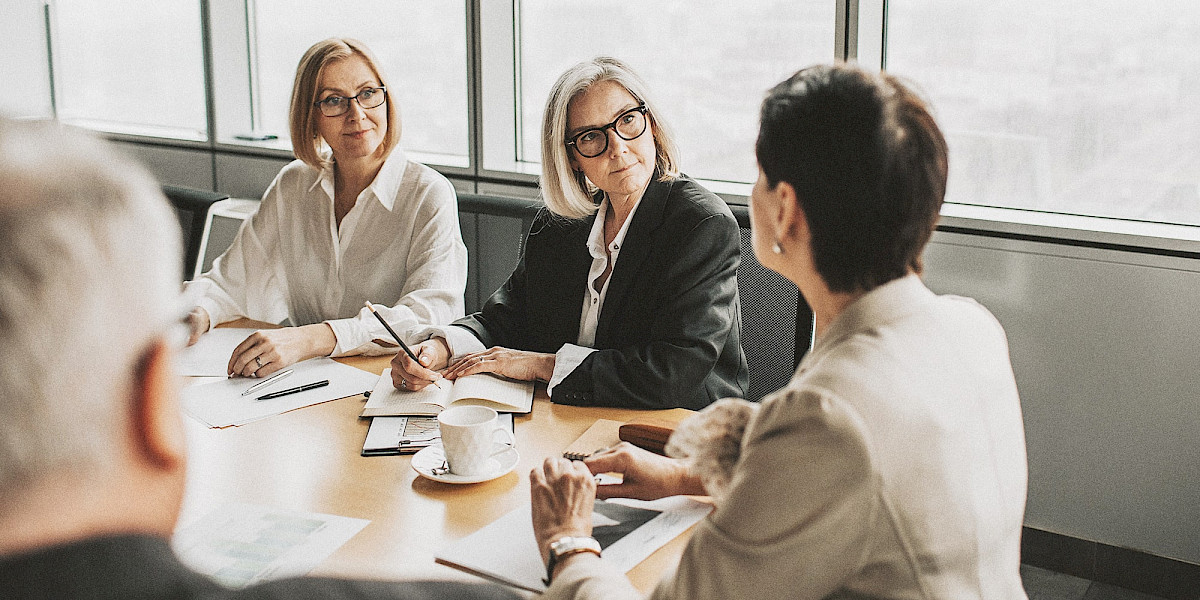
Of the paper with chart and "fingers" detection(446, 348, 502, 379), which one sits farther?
"fingers" detection(446, 348, 502, 379)

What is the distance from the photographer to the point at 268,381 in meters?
1.90

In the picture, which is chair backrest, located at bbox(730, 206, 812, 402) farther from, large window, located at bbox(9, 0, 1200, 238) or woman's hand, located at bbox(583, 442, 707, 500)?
woman's hand, located at bbox(583, 442, 707, 500)

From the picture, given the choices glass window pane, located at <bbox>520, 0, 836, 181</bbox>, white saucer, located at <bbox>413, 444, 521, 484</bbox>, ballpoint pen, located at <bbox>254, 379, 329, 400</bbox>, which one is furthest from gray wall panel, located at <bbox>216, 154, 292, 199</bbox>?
white saucer, located at <bbox>413, 444, 521, 484</bbox>

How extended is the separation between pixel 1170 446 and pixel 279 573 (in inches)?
88.1

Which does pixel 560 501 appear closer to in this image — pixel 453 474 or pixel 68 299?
pixel 453 474

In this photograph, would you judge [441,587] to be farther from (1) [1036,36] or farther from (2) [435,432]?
(1) [1036,36]

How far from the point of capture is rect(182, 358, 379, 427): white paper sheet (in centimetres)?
173

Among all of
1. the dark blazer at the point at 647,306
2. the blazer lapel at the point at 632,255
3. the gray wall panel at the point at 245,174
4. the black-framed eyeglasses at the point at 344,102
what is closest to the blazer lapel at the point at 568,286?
the dark blazer at the point at 647,306

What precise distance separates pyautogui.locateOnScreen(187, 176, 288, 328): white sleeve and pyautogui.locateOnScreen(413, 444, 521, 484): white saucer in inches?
42.1

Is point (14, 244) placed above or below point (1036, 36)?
below

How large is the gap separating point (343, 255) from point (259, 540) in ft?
4.47

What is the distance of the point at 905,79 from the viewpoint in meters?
1.03

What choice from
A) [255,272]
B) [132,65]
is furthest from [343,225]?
[132,65]

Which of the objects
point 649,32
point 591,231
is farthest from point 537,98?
point 591,231
